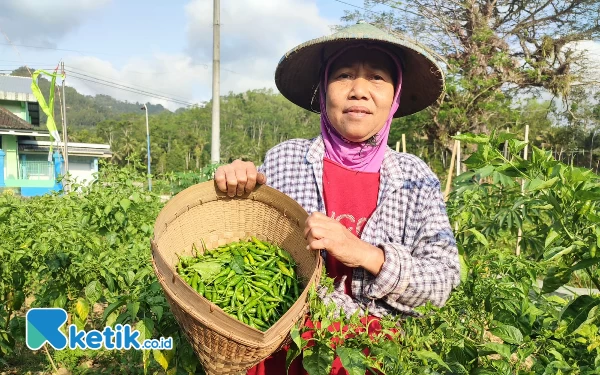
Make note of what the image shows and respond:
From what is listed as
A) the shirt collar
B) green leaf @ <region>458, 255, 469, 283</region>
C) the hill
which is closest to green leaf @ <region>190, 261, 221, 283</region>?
the shirt collar

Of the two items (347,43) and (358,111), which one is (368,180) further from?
(347,43)

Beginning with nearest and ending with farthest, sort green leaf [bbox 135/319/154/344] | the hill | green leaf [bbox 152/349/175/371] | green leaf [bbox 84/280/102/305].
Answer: green leaf [bbox 135/319/154/344] < green leaf [bbox 152/349/175/371] < green leaf [bbox 84/280/102/305] < the hill

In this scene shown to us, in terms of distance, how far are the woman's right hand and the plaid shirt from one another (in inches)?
7.7

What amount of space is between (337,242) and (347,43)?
0.75 meters

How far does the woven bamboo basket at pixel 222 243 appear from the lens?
1.07m

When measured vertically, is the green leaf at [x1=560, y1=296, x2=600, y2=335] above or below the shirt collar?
below

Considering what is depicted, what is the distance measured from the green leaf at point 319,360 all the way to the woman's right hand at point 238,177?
60cm

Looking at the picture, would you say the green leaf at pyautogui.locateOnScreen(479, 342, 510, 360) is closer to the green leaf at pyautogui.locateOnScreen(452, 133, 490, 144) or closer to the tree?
the green leaf at pyautogui.locateOnScreen(452, 133, 490, 144)

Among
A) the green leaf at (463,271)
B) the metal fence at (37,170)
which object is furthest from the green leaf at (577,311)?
the metal fence at (37,170)

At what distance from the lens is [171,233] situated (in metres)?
1.46

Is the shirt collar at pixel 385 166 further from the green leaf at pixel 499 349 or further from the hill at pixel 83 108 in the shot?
the hill at pixel 83 108

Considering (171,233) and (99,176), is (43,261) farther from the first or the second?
(171,233)

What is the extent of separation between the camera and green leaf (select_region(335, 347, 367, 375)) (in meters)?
1.01

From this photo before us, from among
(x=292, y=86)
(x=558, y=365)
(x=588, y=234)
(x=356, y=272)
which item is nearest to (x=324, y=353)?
(x=356, y=272)
